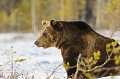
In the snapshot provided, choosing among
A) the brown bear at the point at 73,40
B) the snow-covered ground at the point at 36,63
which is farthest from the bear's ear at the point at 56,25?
the snow-covered ground at the point at 36,63

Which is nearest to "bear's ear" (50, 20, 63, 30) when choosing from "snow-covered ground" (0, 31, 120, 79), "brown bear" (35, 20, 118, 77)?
"brown bear" (35, 20, 118, 77)

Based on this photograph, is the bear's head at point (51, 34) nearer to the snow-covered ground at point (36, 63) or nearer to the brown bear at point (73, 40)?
the brown bear at point (73, 40)

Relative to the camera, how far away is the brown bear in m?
5.89

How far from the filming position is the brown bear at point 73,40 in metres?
5.89

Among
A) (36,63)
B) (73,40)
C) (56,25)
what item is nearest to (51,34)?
(56,25)

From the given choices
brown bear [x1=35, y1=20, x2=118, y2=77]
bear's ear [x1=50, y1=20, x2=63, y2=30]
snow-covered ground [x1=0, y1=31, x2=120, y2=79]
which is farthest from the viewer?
snow-covered ground [x1=0, y1=31, x2=120, y2=79]

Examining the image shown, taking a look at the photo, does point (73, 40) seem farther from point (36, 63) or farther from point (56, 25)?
point (36, 63)

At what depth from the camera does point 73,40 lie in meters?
6.01

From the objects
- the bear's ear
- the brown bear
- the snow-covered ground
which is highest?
the bear's ear

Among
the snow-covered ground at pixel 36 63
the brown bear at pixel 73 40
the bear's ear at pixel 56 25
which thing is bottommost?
the snow-covered ground at pixel 36 63

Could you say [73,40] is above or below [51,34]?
below

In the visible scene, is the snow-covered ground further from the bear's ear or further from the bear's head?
the bear's ear

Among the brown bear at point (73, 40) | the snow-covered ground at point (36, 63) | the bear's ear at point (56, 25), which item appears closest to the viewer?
the brown bear at point (73, 40)

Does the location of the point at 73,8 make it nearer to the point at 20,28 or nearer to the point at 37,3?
the point at 37,3
